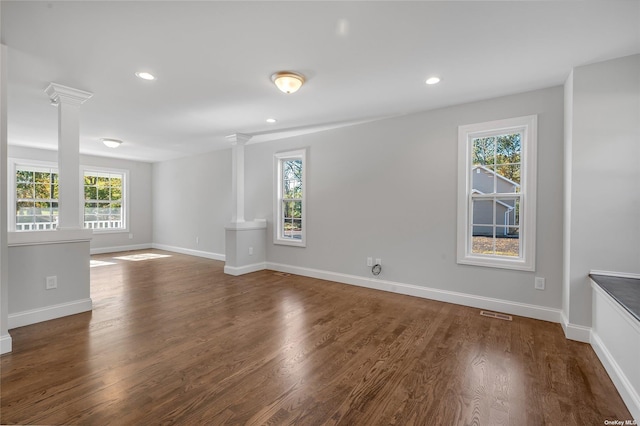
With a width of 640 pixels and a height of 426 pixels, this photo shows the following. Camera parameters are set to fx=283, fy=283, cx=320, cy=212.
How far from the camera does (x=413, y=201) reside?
403 cm

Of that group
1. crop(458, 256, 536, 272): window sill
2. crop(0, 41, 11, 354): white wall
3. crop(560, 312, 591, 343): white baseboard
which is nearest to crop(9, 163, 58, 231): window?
crop(0, 41, 11, 354): white wall

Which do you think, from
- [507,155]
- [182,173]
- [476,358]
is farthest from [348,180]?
[182,173]

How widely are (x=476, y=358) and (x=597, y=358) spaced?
102 cm

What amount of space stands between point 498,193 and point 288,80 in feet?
9.28

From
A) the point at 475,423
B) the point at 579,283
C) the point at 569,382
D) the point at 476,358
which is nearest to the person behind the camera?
the point at 475,423

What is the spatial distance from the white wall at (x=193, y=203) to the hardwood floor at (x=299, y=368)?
10.9 feet

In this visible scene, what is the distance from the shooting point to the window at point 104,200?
24.2 feet

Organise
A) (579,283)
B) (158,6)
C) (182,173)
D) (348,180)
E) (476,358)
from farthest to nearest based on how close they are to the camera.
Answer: (182,173)
(348,180)
(579,283)
(476,358)
(158,6)

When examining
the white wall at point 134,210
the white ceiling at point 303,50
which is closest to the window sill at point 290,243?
the white ceiling at point 303,50

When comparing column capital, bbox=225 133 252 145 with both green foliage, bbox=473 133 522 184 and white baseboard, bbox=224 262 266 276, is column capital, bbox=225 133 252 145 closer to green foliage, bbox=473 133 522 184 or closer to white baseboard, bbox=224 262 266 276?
white baseboard, bbox=224 262 266 276

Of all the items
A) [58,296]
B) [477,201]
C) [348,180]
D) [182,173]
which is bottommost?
[58,296]

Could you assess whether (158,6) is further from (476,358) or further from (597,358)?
(597,358)

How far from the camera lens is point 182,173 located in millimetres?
7625

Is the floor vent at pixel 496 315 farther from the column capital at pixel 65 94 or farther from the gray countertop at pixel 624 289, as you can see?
the column capital at pixel 65 94
